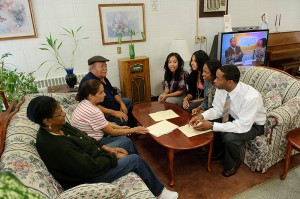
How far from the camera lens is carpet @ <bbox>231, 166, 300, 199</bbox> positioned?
1762mm

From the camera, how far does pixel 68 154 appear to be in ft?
3.99

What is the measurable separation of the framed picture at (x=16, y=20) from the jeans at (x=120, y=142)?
74.5 inches

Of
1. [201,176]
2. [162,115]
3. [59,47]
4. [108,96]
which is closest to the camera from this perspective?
[201,176]

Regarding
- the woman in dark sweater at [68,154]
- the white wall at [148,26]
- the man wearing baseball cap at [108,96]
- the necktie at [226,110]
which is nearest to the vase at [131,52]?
the white wall at [148,26]

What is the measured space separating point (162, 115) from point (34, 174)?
4.60 ft

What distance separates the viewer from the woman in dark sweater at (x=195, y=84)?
261 cm

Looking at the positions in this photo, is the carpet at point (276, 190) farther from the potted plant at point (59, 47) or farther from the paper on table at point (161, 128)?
the potted plant at point (59, 47)

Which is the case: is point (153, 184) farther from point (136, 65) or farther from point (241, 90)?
point (136, 65)

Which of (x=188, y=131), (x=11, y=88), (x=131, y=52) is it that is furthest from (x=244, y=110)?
(x=11, y=88)

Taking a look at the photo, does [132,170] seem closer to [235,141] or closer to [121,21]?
[235,141]

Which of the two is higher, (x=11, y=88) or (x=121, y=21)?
(x=121, y=21)

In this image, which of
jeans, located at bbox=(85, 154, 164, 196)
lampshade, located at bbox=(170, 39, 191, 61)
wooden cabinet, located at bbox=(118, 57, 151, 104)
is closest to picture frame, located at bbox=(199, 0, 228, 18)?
Result: lampshade, located at bbox=(170, 39, 191, 61)

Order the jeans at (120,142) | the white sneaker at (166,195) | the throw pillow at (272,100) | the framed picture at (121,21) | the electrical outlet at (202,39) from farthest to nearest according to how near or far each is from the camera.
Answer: the electrical outlet at (202,39), the framed picture at (121,21), the throw pillow at (272,100), the jeans at (120,142), the white sneaker at (166,195)

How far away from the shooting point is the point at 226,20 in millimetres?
3680
